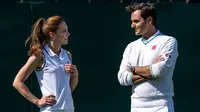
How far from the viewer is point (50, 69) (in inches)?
185

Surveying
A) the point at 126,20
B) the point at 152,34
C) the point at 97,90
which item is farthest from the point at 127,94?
the point at 152,34

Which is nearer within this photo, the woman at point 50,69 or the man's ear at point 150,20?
the woman at point 50,69

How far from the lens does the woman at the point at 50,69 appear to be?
4.68 m

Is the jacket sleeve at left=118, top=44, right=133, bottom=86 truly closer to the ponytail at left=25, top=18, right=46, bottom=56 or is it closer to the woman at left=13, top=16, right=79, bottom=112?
the woman at left=13, top=16, right=79, bottom=112

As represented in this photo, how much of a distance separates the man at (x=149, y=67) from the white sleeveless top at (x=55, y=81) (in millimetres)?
565

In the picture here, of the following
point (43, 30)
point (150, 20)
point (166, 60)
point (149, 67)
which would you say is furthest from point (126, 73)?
point (43, 30)

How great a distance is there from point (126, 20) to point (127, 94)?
1.06 meters

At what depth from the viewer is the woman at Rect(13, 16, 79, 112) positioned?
15.4ft

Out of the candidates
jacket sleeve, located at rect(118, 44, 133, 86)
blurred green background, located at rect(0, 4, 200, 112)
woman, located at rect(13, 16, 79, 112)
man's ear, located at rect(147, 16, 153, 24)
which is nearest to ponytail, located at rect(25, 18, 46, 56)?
woman, located at rect(13, 16, 79, 112)

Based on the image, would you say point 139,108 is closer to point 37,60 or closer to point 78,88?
point 37,60

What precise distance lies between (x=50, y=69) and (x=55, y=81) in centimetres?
11

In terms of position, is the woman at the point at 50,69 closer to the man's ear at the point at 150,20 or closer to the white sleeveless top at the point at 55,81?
the white sleeveless top at the point at 55,81

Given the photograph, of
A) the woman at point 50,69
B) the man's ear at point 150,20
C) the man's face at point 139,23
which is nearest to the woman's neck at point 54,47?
the woman at point 50,69

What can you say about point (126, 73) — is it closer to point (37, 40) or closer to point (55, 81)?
point (55, 81)
